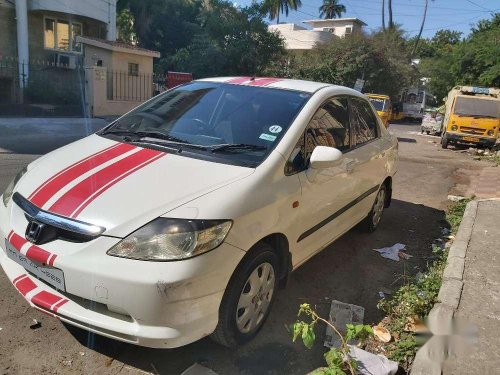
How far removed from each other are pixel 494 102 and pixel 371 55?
17.4m

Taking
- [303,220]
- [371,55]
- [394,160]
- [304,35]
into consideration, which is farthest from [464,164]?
[304,35]

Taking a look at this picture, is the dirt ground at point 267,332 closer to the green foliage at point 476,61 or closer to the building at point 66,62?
the building at point 66,62

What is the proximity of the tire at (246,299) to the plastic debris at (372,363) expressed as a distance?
64 centimetres

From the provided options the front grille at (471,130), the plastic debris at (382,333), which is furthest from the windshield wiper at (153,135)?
the front grille at (471,130)

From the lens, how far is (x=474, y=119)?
55.1 ft

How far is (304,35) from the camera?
151 ft

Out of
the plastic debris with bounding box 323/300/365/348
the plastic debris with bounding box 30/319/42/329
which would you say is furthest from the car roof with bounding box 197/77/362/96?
the plastic debris with bounding box 30/319/42/329

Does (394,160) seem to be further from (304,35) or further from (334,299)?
(304,35)

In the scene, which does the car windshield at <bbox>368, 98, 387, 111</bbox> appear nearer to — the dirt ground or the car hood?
the dirt ground

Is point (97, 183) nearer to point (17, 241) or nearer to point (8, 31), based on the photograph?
point (17, 241)

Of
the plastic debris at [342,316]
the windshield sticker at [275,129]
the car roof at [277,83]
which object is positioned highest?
the car roof at [277,83]

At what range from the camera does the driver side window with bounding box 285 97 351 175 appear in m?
3.26

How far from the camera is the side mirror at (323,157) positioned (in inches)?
127

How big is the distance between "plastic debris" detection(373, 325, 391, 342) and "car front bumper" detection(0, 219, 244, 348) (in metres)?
1.39
